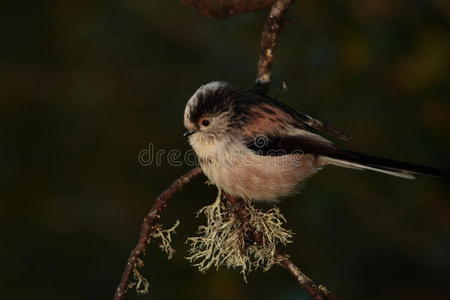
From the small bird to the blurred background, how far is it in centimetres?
62

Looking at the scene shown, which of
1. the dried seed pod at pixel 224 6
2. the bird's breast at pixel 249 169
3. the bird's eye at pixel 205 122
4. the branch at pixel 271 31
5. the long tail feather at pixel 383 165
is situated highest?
the branch at pixel 271 31

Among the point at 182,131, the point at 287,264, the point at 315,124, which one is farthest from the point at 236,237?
the point at 182,131

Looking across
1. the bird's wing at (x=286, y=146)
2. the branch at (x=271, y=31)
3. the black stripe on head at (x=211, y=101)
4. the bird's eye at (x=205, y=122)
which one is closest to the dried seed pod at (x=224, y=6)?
the branch at (x=271, y=31)

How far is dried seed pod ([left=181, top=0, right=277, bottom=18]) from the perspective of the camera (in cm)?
466

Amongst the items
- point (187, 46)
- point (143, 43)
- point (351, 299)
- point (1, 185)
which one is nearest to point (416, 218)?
point (351, 299)

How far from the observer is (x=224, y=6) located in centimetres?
469

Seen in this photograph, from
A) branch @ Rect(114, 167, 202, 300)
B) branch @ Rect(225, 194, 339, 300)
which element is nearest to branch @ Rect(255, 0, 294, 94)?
branch @ Rect(225, 194, 339, 300)

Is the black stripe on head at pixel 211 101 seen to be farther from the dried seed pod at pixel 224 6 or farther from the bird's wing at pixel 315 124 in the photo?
the dried seed pod at pixel 224 6

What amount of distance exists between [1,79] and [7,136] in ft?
2.27

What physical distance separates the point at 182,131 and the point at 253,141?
263 centimetres

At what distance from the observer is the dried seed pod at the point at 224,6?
4664 mm

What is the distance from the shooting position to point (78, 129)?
27.1 feet

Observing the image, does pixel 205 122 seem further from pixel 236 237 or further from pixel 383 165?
pixel 383 165

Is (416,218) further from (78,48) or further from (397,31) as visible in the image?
(78,48)
